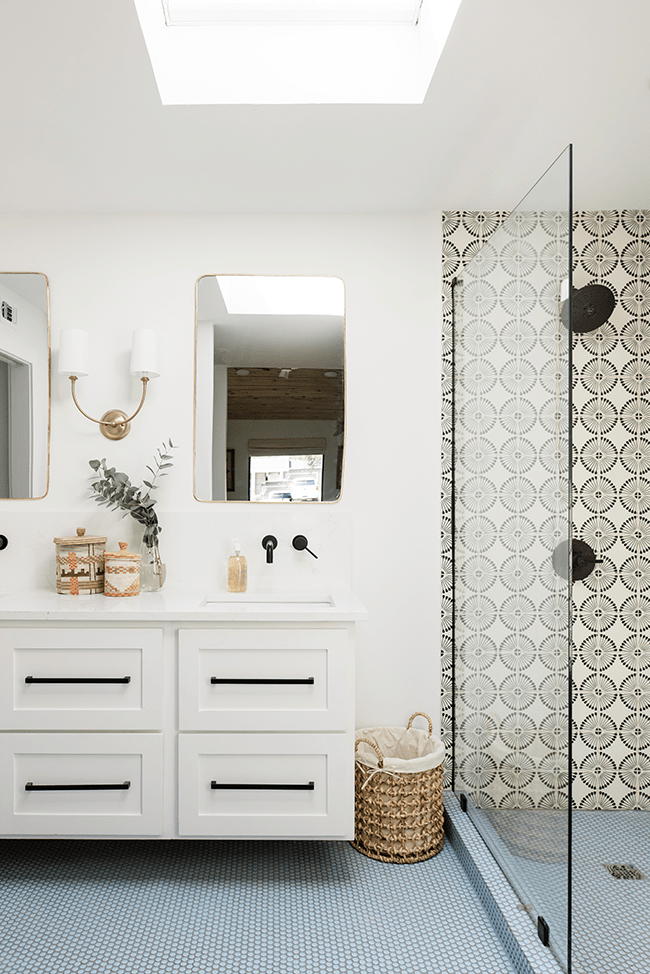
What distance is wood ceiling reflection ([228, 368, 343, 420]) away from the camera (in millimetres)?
2547

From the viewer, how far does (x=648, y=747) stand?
8.32 feet

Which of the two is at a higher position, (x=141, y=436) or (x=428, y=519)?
(x=141, y=436)

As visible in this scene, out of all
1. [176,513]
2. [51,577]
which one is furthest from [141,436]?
[51,577]

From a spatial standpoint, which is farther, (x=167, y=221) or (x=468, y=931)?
(x=167, y=221)

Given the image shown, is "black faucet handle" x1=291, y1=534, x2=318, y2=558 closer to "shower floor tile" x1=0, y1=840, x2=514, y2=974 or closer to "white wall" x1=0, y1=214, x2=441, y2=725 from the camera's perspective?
"white wall" x1=0, y1=214, x2=441, y2=725

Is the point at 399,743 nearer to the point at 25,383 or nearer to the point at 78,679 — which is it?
the point at 78,679

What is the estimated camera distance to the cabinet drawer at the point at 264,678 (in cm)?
199

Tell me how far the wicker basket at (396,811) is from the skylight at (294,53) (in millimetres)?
2030

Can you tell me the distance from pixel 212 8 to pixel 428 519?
70.4 inches

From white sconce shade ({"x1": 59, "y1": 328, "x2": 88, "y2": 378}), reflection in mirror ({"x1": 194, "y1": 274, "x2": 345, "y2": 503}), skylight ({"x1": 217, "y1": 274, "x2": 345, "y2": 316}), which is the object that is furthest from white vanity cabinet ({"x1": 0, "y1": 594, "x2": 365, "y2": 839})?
skylight ({"x1": 217, "y1": 274, "x2": 345, "y2": 316})

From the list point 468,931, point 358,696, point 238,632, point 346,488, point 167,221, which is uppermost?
point 167,221

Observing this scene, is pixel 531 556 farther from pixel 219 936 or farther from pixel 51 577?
pixel 51 577

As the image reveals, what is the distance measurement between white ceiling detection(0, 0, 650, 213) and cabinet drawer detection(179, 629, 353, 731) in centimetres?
153

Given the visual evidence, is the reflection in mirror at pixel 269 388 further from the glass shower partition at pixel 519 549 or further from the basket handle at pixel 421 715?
the basket handle at pixel 421 715
